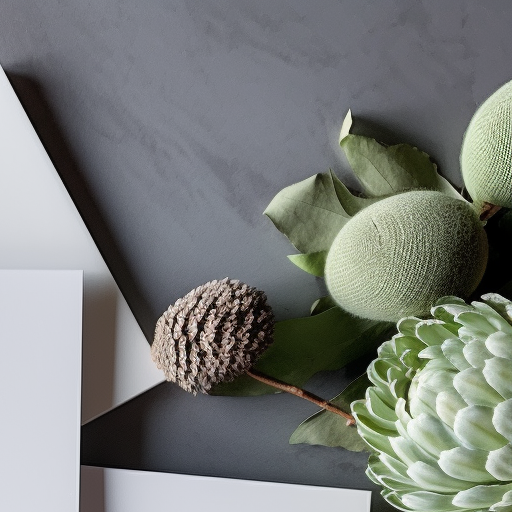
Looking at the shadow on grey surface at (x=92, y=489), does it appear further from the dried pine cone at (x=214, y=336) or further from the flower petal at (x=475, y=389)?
the flower petal at (x=475, y=389)

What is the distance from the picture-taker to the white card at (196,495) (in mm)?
391

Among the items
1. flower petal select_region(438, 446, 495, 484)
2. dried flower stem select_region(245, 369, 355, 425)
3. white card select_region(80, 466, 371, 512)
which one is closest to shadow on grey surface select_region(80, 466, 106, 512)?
white card select_region(80, 466, 371, 512)

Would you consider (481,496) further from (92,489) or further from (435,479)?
(92,489)

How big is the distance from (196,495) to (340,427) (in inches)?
3.9

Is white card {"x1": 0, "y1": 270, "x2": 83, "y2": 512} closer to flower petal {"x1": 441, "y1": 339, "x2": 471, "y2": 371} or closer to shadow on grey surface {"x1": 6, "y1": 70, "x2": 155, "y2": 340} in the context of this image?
shadow on grey surface {"x1": 6, "y1": 70, "x2": 155, "y2": 340}

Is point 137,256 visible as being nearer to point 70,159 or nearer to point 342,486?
point 70,159

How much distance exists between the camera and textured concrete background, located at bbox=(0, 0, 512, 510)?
0.40 metres

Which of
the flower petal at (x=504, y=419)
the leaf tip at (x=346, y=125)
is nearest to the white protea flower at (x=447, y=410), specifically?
the flower petal at (x=504, y=419)

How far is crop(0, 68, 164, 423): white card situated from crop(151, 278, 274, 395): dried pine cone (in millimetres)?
59

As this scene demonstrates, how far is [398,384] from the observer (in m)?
0.31

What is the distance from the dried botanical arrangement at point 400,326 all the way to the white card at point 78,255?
0.18 feet

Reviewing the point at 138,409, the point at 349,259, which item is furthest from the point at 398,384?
the point at 138,409

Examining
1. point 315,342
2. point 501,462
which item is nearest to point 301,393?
point 315,342

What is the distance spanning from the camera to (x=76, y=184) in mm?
410
